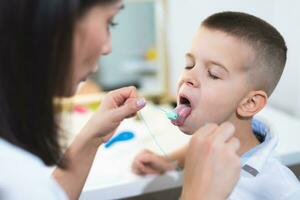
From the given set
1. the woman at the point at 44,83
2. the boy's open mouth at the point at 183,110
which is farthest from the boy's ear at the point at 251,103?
the woman at the point at 44,83

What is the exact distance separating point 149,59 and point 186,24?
1.12 feet

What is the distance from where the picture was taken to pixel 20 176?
48 centimetres

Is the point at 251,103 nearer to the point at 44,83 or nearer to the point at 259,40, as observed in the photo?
the point at 259,40

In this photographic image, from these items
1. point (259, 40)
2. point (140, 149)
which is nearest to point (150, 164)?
point (140, 149)

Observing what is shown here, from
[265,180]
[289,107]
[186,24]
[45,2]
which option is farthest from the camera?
[186,24]

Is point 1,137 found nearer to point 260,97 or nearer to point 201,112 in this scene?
point 201,112

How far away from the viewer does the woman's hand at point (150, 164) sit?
792 millimetres

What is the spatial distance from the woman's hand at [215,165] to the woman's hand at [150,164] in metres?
0.25

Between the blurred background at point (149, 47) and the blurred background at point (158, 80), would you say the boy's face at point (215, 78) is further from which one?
the blurred background at point (149, 47)

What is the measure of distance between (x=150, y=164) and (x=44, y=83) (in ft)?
1.29

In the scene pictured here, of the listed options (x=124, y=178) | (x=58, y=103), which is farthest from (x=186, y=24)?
(x=58, y=103)

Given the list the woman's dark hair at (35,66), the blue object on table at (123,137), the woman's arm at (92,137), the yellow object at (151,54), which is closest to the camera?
the woman's dark hair at (35,66)

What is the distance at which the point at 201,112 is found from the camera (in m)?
0.75

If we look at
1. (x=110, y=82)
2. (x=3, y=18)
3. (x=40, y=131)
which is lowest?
(x=110, y=82)
